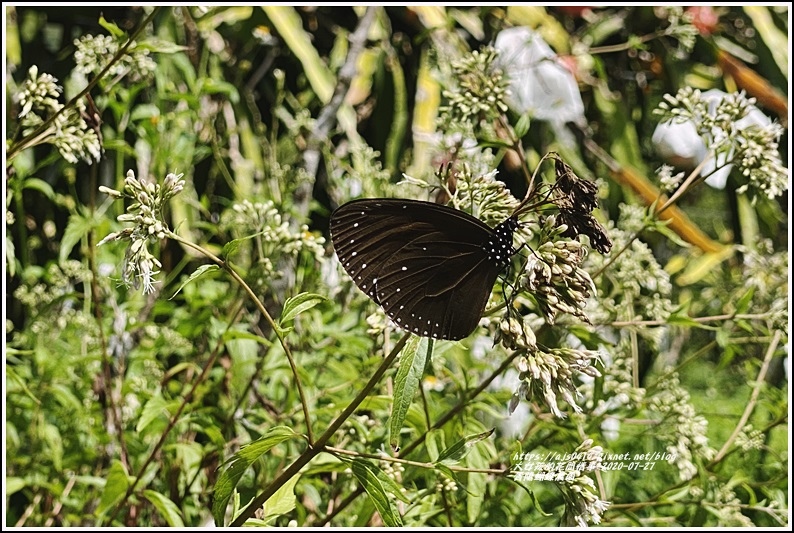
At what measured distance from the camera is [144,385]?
3.90 feet

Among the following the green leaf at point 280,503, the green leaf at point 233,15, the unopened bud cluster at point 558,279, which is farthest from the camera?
the green leaf at point 233,15

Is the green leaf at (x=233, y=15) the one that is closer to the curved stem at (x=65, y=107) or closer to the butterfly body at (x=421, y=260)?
the curved stem at (x=65, y=107)

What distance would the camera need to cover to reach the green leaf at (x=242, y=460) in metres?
0.68

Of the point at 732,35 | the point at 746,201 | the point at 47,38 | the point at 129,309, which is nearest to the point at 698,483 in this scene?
the point at 129,309

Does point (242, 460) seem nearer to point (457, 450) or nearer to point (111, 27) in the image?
point (457, 450)

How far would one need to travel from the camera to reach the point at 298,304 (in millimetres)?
688

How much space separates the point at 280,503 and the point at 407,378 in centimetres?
21

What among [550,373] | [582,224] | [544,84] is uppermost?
[544,84]

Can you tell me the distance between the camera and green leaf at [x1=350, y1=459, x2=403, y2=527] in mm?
676

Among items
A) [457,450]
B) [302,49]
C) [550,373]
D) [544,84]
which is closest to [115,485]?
→ [457,450]

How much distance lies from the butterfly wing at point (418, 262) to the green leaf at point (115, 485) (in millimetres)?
481

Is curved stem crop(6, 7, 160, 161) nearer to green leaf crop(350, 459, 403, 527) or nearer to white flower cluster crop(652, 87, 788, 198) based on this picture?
green leaf crop(350, 459, 403, 527)

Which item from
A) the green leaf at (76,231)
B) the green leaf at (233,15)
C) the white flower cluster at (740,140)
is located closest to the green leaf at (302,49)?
the green leaf at (233,15)

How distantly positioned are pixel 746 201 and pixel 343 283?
1.98 meters
